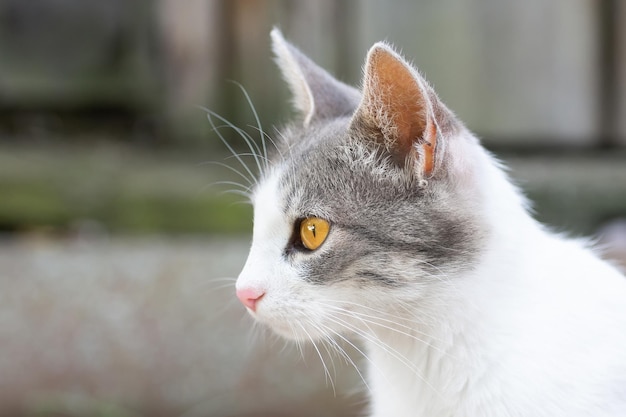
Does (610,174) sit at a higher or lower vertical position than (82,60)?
higher

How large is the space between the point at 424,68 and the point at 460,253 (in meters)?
1.65

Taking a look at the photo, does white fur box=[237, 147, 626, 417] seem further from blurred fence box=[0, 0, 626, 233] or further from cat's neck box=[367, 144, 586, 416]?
blurred fence box=[0, 0, 626, 233]

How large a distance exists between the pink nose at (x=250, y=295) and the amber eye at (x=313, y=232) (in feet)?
0.37

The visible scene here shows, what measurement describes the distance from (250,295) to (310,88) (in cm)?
48

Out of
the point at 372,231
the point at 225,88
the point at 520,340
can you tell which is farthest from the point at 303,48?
the point at 520,340

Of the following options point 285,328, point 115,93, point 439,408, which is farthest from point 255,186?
point 115,93

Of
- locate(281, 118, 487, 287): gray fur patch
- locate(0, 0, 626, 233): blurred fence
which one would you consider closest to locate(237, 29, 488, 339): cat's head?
locate(281, 118, 487, 287): gray fur patch

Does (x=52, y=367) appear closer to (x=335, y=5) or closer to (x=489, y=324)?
(x=335, y=5)

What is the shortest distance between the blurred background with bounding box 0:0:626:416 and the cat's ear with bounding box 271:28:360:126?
44.8 inches

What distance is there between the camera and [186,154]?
305 centimetres

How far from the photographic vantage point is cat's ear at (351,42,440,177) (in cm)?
123

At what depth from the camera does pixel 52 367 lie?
274 cm

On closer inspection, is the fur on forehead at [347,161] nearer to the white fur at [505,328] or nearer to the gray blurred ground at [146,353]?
the white fur at [505,328]

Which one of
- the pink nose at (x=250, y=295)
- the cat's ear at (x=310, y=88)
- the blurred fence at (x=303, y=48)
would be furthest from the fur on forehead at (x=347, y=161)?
the blurred fence at (x=303, y=48)
